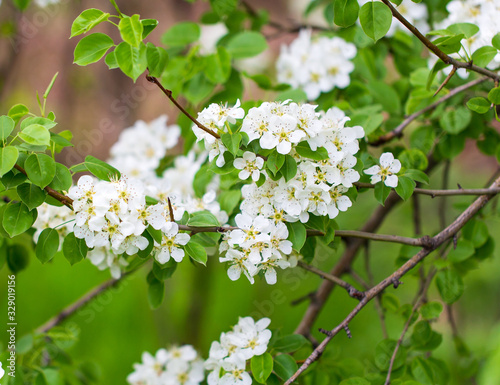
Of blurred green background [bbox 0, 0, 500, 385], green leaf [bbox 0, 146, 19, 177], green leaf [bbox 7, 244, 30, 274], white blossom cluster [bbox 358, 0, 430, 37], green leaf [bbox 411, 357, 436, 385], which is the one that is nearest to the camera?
green leaf [bbox 0, 146, 19, 177]

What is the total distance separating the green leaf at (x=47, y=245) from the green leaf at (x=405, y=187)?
28.2 inches

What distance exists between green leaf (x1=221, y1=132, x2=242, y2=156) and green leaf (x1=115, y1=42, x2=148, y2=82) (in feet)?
0.67

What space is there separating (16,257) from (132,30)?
758mm

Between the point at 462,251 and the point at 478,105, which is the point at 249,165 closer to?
the point at 478,105

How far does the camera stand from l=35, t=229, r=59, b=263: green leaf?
1.11m

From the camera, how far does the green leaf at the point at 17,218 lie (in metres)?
1.04

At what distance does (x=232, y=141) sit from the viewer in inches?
40.4

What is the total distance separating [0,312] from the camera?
115 inches

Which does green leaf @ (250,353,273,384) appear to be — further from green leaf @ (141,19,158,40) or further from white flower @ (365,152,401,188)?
green leaf @ (141,19,158,40)

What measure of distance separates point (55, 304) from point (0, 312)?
0.93 ft

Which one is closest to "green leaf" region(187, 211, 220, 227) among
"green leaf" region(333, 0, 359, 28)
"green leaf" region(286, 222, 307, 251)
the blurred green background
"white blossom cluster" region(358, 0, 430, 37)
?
"green leaf" region(286, 222, 307, 251)

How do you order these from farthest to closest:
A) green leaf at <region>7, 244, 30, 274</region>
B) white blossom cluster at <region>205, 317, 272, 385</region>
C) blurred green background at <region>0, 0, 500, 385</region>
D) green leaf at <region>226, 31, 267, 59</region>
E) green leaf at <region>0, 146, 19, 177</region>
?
blurred green background at <region>0, 0, 500, 385</region>
green leaf at <region>226, 31, 267, 59</region>
green leaf at <region>7, 244, 30, 274</region>
white blossom cluster at <region>205, 317, 272, 385</region>
green leaf at <region>0, 146, 19, 177</region>

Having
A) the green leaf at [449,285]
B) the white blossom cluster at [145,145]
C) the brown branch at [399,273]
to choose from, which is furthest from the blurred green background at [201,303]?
the brown branch at [399,273]

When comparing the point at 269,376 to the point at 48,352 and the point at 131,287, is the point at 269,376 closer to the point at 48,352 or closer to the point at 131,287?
the point at 48,352
